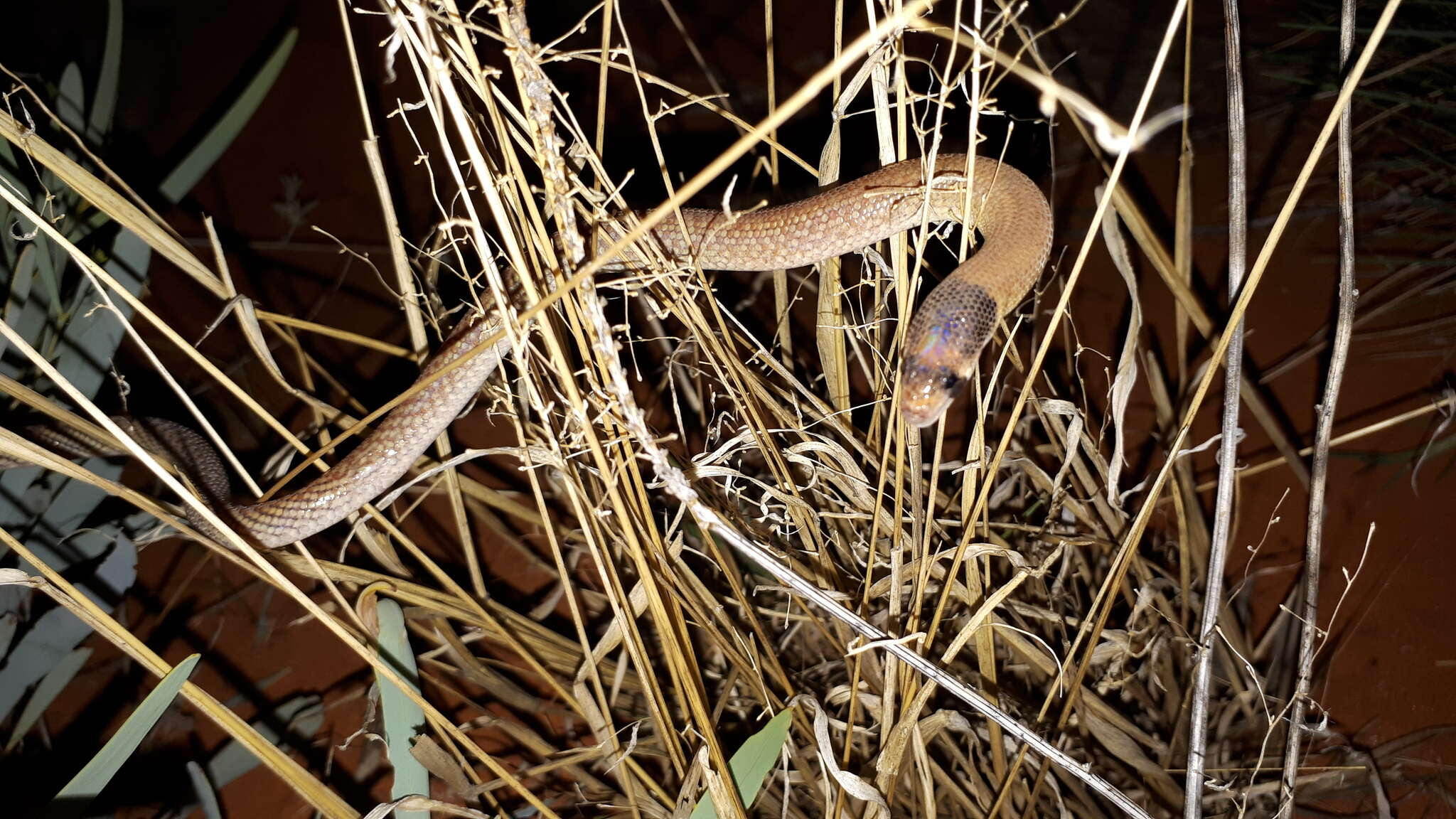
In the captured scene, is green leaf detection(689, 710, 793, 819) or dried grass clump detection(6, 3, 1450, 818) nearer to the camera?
dried grass clump detection(6, 3, 1450, 818)

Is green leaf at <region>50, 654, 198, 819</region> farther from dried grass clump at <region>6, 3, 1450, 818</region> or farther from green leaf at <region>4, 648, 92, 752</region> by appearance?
green leaf at <region>4, 648, 92, 752</region>

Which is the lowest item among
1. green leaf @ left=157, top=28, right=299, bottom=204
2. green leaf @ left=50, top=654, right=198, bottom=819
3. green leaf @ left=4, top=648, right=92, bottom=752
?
green leaf @ left=4, top=648, right=92, bottom=752

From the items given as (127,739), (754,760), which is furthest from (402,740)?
(754,760)

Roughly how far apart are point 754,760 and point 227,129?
4.18ft

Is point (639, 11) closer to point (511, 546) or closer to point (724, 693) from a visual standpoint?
point (511, 546)

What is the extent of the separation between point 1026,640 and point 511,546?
957 mm

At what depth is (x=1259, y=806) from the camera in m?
1.09

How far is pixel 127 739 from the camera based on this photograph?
73 centimetres

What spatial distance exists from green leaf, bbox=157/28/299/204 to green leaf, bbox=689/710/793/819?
1.22m

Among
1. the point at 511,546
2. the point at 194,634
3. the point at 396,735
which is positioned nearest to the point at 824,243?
the point at 396,735

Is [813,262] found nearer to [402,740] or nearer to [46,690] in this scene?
[402,740]

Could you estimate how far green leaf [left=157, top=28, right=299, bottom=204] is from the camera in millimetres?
1365

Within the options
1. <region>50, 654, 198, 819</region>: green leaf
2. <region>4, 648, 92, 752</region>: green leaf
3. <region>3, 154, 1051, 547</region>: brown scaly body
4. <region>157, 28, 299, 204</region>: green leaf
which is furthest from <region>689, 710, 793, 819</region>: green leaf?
<region>157, 28, 299, 204</region>: green leaf

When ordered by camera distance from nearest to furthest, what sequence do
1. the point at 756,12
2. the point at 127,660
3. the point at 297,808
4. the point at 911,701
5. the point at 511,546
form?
the point at 911,701
the point at 297,808
the point at 127,660
the point at 511,546
the point at 756,12
